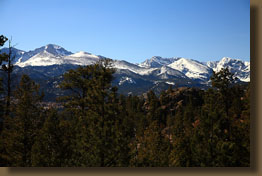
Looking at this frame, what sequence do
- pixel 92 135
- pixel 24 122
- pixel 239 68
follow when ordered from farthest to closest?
pixel 239 68, pixel 24 122, pixel 92 135

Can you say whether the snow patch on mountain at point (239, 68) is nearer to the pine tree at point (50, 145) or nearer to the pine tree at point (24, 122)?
the pine tree at point (50, 145)

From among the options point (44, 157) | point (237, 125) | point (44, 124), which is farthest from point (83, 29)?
point (237, 125)

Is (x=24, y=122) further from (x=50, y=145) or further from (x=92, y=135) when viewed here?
(x=92, y=135)

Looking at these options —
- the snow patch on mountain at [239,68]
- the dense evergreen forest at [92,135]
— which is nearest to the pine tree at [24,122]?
the dense evergreen forest at [92,135]

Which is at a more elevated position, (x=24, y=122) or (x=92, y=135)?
(x=24, y=122)

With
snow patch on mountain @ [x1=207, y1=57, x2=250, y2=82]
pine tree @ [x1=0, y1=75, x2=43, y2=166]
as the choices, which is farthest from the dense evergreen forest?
snow patch on mountain @ [x1=207, y1=57, x2=250, y2=82]

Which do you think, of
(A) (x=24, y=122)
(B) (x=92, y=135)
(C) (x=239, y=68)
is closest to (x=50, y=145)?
(A) (x=24, y=122)

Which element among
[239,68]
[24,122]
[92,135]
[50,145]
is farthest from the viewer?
[239,68]

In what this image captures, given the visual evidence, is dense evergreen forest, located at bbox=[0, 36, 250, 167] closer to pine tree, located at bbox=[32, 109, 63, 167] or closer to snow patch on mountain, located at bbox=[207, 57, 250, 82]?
pine tree, located at bbox=[32, 109, 63, 167]

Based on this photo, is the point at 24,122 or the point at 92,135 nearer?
the point at 92,135

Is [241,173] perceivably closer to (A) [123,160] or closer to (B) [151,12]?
(A) [123,160]

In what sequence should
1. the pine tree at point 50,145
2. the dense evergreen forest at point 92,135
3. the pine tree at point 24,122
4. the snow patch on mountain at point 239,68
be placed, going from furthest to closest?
the pine tree at point 24,122, the pine tree at point 50,145, the snow patch on mountain at point 239,68, the dense evergreen forest at point 92,135

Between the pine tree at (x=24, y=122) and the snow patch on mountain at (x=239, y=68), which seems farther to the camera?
the pine tree at (x=24, y=122)

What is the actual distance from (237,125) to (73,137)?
7.03 meters
